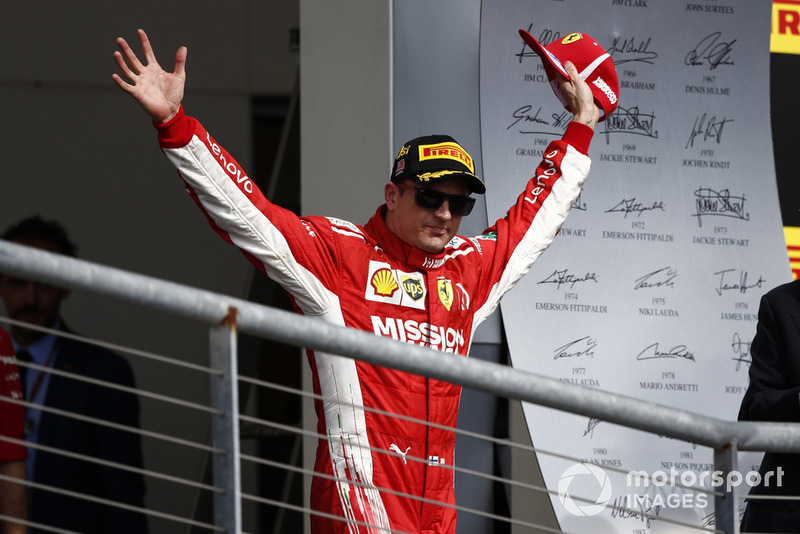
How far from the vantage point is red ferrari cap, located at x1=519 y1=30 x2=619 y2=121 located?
2713 mm

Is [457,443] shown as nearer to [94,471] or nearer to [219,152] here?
[94,471]

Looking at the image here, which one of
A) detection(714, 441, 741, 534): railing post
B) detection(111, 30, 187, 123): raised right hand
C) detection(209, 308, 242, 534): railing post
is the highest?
detection(111, 30, 187, 123): raised right hand

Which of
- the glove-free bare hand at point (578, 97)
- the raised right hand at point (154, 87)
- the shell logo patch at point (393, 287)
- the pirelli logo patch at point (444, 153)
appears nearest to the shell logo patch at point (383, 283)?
the shell logo patch at point (393, 287)

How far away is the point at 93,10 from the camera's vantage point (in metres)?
5.23

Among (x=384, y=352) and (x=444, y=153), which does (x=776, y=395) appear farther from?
(x=384, y=352)

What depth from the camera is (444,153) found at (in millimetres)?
2379

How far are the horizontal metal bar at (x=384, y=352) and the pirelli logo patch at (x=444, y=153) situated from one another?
0.92 m

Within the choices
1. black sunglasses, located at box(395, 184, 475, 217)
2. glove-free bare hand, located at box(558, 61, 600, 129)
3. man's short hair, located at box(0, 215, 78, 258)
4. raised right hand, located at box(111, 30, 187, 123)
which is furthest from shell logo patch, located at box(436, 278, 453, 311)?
man's short hair, located at box(0, 215, 78, 258)

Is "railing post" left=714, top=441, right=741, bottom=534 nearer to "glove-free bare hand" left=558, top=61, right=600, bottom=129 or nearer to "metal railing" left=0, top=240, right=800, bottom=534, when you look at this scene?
"metal railing" left=0, top=240, right=800, bottom=534

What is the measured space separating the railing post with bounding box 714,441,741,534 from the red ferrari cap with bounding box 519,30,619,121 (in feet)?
4.20

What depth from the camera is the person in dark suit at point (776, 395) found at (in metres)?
2.32

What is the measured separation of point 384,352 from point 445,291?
3.19 feet

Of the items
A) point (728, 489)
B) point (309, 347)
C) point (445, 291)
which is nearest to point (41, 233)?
point (445, 291)

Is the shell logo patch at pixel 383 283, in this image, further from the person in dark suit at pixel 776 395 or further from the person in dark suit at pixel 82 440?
the person in dark suit at pixel 82 440
